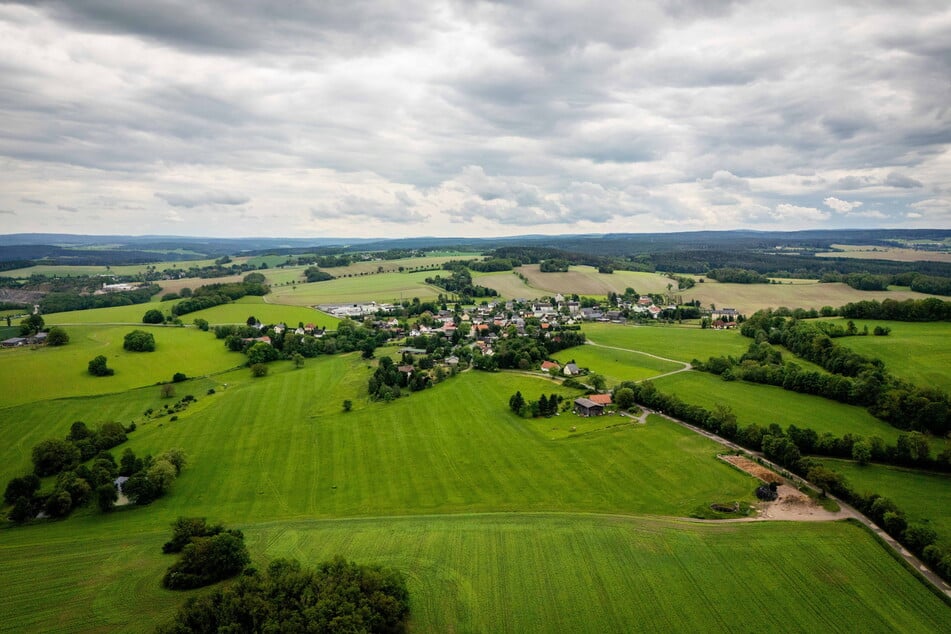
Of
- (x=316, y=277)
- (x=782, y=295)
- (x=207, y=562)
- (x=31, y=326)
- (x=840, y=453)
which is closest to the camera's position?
(x=207, y=562)

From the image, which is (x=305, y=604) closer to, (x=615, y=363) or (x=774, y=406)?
(x=774, y=406)

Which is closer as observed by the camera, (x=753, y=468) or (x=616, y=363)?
(x=753, y=468)

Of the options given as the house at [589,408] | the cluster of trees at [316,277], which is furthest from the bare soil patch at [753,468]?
the cluster of trees at [316,277]

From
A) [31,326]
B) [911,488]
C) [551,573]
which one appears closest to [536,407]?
[551,573]

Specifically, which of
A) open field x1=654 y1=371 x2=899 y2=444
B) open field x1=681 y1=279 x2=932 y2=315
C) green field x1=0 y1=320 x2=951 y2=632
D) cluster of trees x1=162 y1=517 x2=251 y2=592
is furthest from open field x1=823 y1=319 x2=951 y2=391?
cluster of trees x1=162 y1=517 x2=251 y2=592

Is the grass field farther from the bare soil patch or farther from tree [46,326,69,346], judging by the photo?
tree [46,326,69,346]

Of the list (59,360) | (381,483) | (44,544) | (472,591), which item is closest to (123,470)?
(44,544)

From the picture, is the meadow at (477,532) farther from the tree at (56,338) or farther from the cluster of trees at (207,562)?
the tree at (56,338)
